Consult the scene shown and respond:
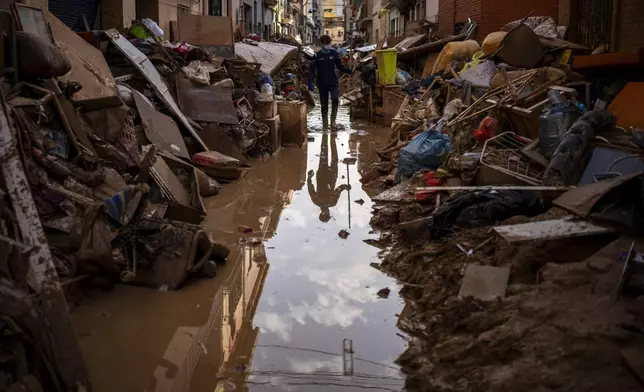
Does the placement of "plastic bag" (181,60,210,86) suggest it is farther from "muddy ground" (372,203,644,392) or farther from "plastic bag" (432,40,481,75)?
"muddy ground" (372,203,644,392)

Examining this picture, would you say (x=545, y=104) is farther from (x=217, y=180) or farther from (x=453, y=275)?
(x=217, y=180)

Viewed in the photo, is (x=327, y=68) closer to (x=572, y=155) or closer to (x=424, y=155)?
(x=424, y=155)

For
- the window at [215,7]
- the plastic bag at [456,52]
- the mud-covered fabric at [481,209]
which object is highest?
the window at [215,7]

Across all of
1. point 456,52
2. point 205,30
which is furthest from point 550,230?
point 205,30

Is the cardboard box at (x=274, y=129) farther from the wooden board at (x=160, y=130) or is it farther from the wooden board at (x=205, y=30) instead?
the wooden board at (x=160, y=130)

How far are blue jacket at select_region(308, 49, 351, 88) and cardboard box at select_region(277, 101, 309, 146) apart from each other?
6.56 feet

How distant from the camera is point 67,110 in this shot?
5734 millimetres

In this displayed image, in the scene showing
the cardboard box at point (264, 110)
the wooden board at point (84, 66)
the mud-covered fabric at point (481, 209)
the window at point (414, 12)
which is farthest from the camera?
the window at point (414, 12)

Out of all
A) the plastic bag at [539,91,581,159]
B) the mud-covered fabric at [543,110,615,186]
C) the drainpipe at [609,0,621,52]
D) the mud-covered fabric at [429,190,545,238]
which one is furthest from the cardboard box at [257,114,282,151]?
the mud-covered fabric at [543,110,615,186]

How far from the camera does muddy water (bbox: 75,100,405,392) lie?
137 inches

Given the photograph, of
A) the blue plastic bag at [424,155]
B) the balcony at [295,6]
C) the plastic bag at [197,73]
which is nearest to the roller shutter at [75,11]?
the plastic bag at [197,73]

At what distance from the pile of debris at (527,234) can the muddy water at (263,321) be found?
0.26 meters

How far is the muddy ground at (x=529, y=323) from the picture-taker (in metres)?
2.80

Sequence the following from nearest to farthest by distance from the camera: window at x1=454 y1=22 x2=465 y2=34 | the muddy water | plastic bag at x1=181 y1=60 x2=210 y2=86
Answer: the muddy water
plastic bag at x1=181 y1=60 x2=210 y2=86
window at x1=454 y1=22 x2=465 y2=34
